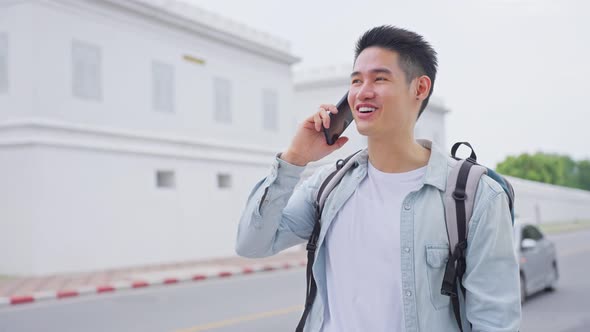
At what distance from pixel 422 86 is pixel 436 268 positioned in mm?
599

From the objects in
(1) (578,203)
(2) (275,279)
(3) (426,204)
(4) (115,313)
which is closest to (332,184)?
(3) (426,204)

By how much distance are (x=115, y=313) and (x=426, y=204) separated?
8.61m

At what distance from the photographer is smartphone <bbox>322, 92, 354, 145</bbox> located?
2.16 m

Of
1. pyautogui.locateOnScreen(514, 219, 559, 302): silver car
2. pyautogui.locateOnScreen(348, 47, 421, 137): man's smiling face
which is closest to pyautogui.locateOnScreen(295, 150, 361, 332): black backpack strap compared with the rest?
pyautogui.locateOnScreen(348, 47, 421, 137): man's smiling face

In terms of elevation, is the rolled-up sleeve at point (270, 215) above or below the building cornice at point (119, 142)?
below

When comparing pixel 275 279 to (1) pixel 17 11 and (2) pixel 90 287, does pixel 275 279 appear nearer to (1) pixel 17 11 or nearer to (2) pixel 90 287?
(2) pixel 90 287

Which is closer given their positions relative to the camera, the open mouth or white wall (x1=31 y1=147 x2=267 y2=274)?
the open mouth

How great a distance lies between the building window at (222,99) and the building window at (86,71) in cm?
490

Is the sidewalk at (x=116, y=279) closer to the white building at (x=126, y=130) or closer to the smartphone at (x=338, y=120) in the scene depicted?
the white building at (x=126, y=130)

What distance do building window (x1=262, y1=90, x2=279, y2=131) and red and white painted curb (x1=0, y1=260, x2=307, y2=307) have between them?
6760 mm

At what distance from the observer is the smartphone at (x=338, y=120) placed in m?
2.16

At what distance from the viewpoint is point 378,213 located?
2.00 m

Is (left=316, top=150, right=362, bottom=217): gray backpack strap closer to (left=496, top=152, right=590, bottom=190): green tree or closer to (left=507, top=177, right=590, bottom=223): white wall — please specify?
(left=507, top=177, right=590, bottom=223): white wall

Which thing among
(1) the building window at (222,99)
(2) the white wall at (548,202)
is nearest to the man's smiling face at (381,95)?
(1) the building window at (222,99)
